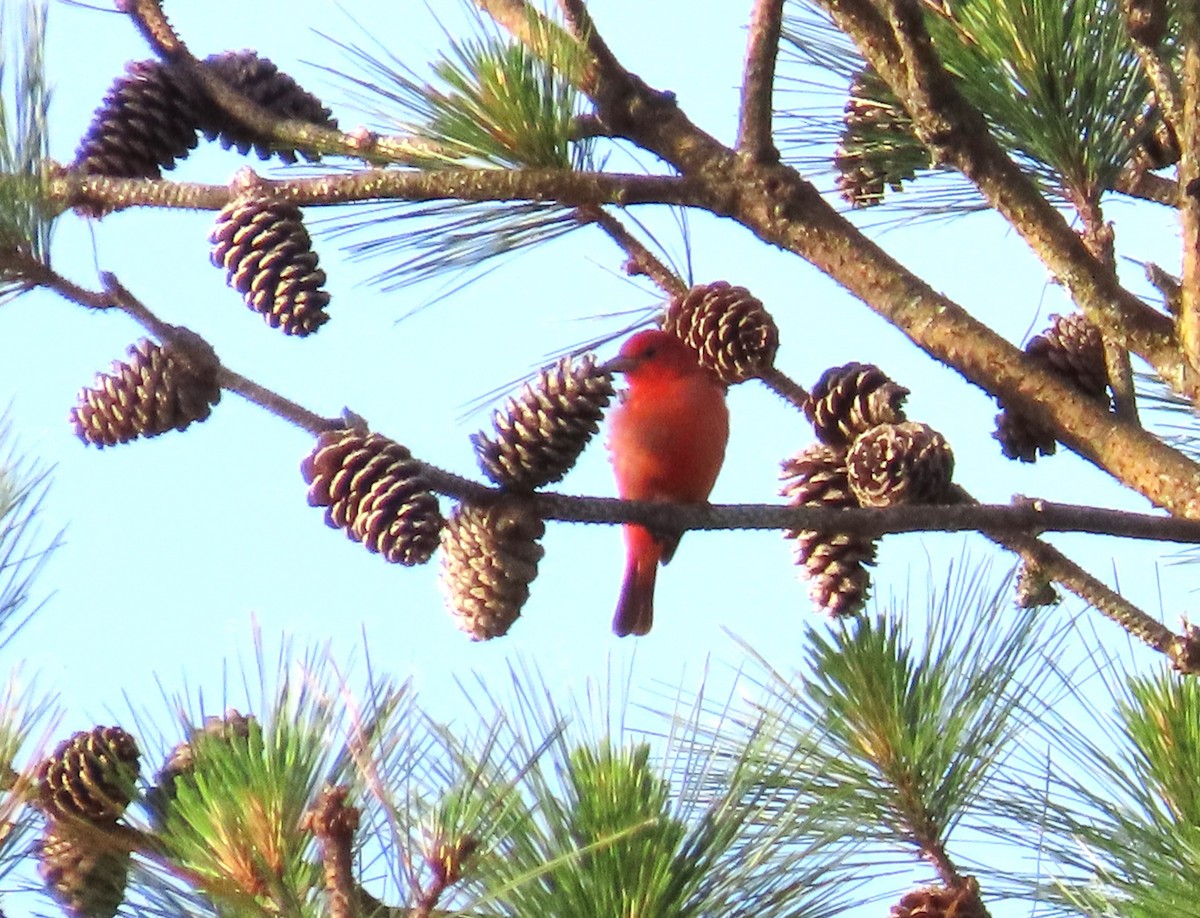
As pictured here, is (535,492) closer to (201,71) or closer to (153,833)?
(153,833)

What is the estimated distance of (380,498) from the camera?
4.58 feet

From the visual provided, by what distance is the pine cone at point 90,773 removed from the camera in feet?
4.56

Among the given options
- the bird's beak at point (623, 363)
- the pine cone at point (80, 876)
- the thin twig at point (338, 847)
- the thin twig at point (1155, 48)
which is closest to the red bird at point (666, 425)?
the bird's beak at point (623, 363)

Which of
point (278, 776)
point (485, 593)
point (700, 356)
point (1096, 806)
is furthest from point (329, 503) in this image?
point (1096, 806)

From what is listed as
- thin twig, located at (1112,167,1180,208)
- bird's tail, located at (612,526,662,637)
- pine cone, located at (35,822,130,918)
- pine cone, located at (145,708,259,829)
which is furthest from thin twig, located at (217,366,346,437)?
bird's tail, located at (612,526,662,637)

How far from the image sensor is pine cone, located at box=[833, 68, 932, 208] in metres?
1.86

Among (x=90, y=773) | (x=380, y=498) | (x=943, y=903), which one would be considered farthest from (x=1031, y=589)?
(x=90, y=773)

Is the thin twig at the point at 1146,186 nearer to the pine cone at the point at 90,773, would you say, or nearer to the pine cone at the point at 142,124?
the pine cone at the point at 142,124

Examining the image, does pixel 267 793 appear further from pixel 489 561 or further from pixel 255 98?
pixel 255 98

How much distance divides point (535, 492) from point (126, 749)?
0.42m

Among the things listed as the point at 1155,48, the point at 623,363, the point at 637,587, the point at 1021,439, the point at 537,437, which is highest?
the point at 623,363

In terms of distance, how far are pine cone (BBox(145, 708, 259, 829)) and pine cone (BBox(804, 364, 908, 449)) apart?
67cm

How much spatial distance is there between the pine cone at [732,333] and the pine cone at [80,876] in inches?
30.1

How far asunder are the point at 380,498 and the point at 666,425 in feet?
3.97
